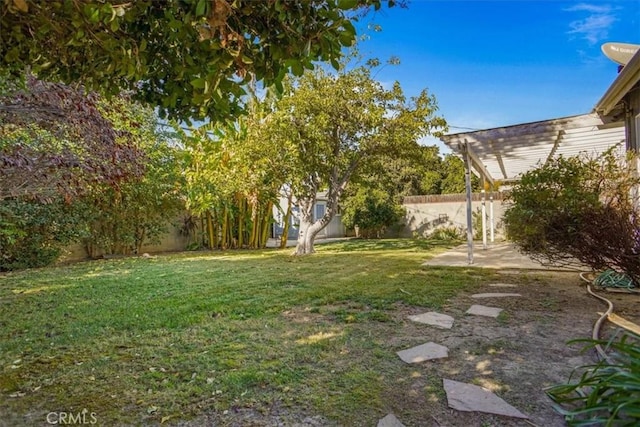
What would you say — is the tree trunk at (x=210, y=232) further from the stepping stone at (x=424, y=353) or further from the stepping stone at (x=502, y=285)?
the stepping stone at (x=424, y=353)

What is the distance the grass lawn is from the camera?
6.21 ft

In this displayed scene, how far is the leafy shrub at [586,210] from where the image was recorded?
4.06 metres

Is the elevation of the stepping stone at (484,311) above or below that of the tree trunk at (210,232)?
below

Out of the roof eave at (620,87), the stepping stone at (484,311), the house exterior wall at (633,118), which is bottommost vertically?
the stepping stone at (484,311)

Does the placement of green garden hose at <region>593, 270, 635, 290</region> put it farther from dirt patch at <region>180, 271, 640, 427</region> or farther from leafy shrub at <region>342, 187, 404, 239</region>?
leafy shrub at <region>342, 187, 404, 239</region>

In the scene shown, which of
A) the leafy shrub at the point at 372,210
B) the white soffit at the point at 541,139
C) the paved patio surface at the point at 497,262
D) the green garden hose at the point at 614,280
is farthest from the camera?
the leafy shrub at the point at 372,210

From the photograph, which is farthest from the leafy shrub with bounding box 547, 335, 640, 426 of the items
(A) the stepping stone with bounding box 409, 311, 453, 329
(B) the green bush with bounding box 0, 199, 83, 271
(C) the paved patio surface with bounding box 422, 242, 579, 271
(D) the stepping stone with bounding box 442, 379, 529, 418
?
(B) the green bush with bounding box 0, 199, 83, 271

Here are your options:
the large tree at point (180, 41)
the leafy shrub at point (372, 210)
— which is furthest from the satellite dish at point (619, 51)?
the leafy shrub at point (372, 210)

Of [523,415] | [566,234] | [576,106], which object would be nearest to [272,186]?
[566,234]

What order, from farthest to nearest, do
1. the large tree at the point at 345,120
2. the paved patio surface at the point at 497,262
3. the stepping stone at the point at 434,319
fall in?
the large tree at the point at 345,120
the paved patio surface at the point at 497,262
the stepping stone at the point at 434,319

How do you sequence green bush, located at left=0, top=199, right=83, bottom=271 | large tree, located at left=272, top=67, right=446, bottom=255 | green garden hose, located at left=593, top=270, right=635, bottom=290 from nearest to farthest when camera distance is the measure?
green garden hose, located at left=593, top=270, right=635, bottom=290, green bush, located at left=0, top=199, right=83, bottom=271, large tree, located at left=272, top=67, right=446, bottom=255

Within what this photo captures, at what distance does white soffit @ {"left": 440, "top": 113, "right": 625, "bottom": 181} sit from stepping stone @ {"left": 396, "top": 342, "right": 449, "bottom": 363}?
12.6 ft

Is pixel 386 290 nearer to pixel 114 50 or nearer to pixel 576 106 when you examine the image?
pixel 114 50

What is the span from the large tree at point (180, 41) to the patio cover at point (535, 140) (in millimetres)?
4781
